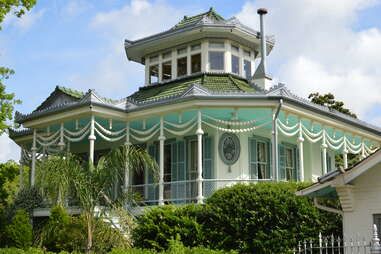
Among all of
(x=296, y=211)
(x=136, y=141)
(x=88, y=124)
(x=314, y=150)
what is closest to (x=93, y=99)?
(x=88, y=124)

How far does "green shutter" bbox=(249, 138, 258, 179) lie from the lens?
71.2ft

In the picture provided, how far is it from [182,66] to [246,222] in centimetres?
1085

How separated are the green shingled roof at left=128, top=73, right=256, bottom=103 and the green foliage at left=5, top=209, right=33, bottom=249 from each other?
646cm

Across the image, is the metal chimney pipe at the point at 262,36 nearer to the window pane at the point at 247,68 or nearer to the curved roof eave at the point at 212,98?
the window pane at the point at 247,68

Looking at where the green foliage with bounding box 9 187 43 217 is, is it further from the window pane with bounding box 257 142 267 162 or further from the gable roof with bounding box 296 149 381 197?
the gable roof with bounding box 296 149 381 197

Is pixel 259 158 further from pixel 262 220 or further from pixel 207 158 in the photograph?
pixel 262 220

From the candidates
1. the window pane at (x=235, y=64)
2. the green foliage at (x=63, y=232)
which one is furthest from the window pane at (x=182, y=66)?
the green foliage at (x=63, y=232)

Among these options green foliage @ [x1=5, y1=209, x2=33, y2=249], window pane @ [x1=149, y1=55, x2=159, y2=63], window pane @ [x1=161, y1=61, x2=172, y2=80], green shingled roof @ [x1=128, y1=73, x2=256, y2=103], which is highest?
window pane @ [x1=149, y1=55, x2=159, y2=63]

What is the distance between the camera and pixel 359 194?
11492 millimetres

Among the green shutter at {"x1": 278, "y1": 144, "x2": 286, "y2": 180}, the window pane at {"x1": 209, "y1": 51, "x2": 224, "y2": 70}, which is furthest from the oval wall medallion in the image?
the window pane at {"x1": 209, "y1": 51, "x2": 224, "y2": 70}

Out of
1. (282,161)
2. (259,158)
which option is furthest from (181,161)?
(282,161)

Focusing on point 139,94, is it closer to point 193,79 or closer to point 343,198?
point 193,79

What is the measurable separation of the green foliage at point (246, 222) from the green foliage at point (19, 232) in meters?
4.69

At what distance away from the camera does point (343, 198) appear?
11.6 metres
